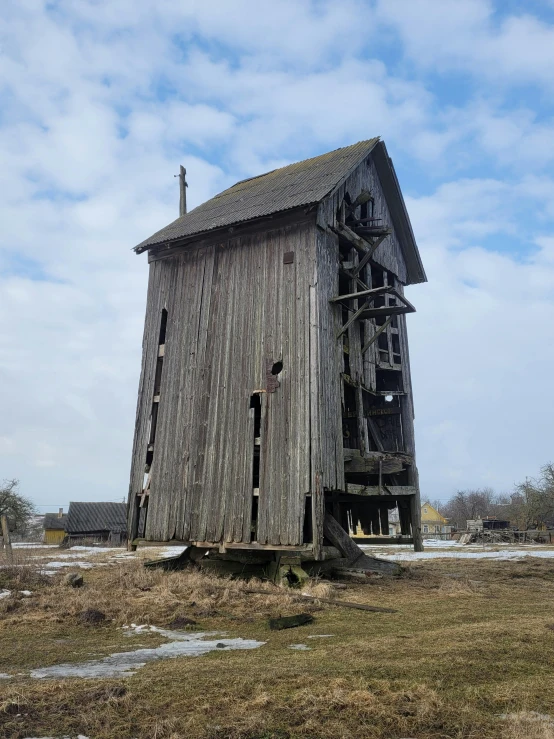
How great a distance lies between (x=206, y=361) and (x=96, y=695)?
35.4ft

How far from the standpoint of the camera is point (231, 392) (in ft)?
47.4

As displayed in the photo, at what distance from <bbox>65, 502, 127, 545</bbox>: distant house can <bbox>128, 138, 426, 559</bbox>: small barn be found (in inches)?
1511

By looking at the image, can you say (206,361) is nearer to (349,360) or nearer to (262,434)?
(262,434)

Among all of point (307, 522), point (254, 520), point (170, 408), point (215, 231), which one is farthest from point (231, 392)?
point (215, 231)

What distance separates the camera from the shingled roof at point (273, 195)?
14.9 m

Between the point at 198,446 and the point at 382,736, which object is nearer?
the point at 382,736

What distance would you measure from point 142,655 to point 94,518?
50257mm

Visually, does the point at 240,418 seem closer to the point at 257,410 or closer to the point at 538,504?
the point at 257,410

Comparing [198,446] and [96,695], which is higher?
[198,446]

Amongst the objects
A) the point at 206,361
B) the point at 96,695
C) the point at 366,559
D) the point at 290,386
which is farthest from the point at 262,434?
the point at 96,695

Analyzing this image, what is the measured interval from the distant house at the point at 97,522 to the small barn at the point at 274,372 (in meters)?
38.4

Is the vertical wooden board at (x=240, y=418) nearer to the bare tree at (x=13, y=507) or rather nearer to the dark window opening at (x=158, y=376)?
the dark window opening at (x=158, y=376)

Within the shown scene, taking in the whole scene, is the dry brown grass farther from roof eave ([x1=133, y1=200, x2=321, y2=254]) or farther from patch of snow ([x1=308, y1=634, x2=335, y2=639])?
Result: roof eave ([x1=133, y1=200, x2=321, y2=254])

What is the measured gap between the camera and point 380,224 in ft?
61.1
